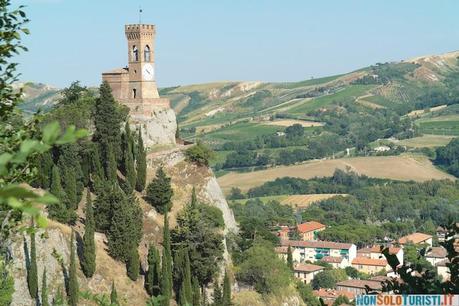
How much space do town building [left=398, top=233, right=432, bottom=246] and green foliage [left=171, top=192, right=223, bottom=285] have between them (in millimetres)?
62926

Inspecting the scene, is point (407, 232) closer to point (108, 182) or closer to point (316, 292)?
point (316, 292)

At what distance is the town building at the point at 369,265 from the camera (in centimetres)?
11292

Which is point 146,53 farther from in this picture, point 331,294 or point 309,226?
point 309,226

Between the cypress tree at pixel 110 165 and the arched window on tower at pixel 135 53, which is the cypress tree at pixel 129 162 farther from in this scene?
the arched window on tower at pixel 135 53

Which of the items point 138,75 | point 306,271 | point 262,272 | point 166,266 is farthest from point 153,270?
point 306,271

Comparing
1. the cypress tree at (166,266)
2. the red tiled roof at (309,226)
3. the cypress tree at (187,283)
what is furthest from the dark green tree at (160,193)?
the red tiled roof at (309,226)

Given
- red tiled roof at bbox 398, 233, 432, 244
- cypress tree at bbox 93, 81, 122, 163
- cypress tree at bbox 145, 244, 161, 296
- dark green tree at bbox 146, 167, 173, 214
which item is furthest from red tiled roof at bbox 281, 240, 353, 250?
cypress tree at bbox 145, 244, 161, 296

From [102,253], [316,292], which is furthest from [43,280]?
[316,292]

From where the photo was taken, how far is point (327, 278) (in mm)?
102812

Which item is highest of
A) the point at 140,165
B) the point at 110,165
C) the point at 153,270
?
the point at 110,165

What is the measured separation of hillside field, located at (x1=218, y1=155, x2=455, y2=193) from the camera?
17900 centimetres

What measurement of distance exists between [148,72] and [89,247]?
21.8 m

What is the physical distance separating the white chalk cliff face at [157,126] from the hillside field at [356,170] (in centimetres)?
10191

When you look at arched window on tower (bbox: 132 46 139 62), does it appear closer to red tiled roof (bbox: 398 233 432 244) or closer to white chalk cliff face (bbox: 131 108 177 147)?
white chalk cliff face (bbox: 131 108 177 147)
